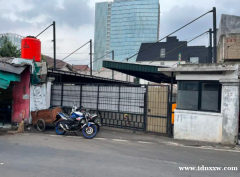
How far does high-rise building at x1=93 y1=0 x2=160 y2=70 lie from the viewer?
345 feet

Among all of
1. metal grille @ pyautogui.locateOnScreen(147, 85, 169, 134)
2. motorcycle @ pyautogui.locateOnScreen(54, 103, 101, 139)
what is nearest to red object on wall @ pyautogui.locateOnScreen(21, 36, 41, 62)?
motorcycle @ pyautogui.locateOnScreen(54, 103, 101, 139)

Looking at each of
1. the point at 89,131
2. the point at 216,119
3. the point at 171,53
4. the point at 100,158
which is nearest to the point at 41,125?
the point at 89,131

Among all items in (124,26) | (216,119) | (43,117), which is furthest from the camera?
(124,26)

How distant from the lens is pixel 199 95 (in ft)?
29.0

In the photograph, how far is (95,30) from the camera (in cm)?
11531

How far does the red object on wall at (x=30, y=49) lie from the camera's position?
35.6ft

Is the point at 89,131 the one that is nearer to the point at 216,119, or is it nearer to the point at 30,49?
the point at 216,119

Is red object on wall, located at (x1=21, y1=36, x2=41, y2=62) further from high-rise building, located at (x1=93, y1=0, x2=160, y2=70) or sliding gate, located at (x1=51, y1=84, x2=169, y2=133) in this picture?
high-rise building, located at (x1=93, y1=0, x2=160, y2=70)

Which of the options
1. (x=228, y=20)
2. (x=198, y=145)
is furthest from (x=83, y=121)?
(x=228, y=20)

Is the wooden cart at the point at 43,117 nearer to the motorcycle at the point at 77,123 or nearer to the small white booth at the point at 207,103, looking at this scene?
the motorcycle at the point at 77,123

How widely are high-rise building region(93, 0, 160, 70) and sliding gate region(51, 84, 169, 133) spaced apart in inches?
3660

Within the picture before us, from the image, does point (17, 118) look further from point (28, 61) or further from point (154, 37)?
point (154, 37)

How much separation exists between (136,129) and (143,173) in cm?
520

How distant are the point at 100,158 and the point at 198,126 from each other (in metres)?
4.49
